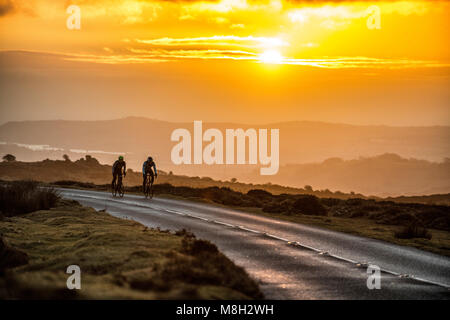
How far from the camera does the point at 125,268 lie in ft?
39.9

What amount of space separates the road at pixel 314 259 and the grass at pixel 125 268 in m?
0.89

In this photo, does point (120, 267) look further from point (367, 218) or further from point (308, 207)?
point (308, 207)

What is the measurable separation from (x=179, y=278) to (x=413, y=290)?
4015 millimetres

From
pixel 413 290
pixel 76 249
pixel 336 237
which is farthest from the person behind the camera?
pixel 336 237

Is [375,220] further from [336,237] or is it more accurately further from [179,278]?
[179,278]

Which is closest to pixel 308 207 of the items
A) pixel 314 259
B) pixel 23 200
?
pixel 23 200

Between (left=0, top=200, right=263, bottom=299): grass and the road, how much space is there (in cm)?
89

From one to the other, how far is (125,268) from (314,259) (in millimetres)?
4825

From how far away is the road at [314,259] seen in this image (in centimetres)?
1146

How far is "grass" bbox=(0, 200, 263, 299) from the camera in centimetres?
991

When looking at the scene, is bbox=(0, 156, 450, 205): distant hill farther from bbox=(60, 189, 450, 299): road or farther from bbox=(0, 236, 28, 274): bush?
bbox=(0, 236, 28, 274): bush

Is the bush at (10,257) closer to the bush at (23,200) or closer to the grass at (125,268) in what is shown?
the grass at (125,268)
